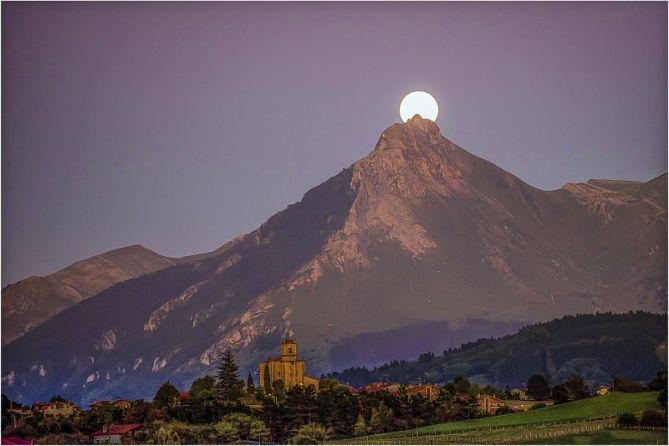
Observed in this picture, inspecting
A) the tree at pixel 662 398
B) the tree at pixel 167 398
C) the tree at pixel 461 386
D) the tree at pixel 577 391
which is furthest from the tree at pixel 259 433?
the tree at pixel 461 386

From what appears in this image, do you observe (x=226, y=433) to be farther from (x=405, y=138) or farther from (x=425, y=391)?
(x=405, y=138)

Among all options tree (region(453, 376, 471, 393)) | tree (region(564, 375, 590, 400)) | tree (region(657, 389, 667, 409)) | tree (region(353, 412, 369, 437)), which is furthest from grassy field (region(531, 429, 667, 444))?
tree (region(453, 376, 471, 393))

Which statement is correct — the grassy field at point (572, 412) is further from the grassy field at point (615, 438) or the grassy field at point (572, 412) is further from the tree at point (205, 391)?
the tree at point (205, 391)

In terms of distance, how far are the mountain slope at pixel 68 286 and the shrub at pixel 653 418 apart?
75.0 metres

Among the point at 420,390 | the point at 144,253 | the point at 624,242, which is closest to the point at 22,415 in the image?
the point at 420,390

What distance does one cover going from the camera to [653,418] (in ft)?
228

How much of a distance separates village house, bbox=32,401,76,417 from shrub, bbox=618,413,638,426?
29.7 meters

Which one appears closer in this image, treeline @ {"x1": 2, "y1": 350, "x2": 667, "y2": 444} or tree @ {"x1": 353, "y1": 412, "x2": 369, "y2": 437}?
treeline @ {"x1": 2, "y1": 350, "x2": 667, "y2": 444}

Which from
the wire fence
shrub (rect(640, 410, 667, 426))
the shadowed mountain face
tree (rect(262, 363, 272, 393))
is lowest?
the wire fence

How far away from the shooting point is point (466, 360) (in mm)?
150375

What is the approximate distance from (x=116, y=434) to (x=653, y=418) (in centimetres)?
2622

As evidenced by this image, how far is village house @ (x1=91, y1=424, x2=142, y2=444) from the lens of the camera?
236ft

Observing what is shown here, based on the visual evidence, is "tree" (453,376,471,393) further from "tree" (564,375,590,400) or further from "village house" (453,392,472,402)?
"tree" (564,375,590,400)

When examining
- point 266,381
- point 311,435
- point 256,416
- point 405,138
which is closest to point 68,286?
point 405,138
